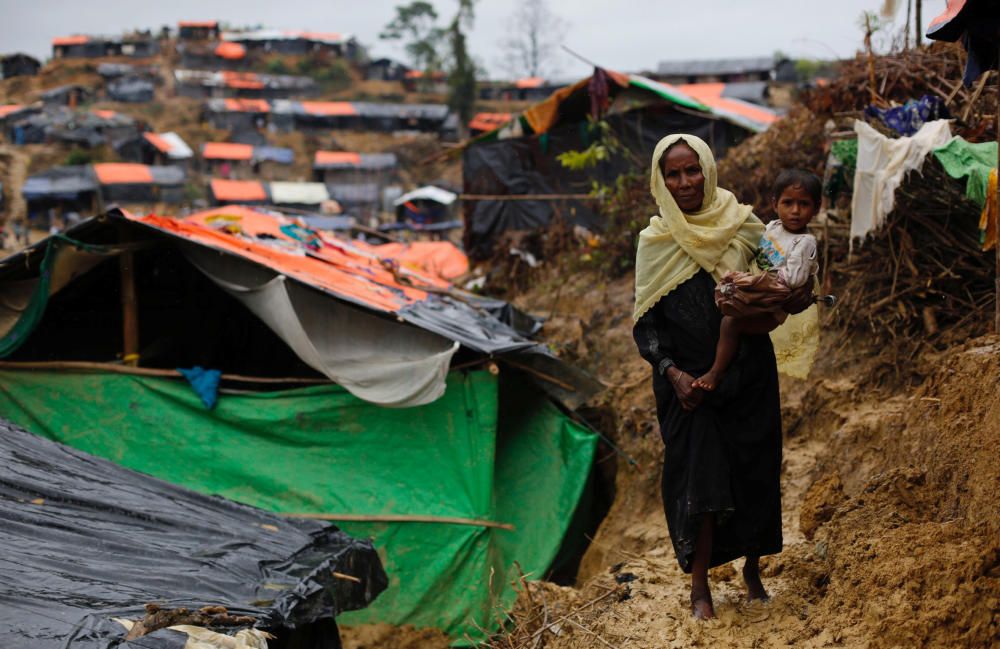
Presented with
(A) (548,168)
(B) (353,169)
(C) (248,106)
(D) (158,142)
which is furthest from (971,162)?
(C) (248,106)

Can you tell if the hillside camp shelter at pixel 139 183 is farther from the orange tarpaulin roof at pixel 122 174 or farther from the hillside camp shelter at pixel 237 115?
the hillside camp shelter at pixel 237 115

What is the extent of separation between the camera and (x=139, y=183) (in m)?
37.4

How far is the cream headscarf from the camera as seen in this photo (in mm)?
2910

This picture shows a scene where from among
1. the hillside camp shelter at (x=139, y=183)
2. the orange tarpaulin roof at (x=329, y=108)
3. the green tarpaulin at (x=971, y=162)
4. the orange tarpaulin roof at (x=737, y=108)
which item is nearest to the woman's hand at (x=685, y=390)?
the green tarpaulin at (x=971, y=162)

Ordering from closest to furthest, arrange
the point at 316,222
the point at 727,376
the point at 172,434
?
the point at 727,376, the point at 172,434, the point at 316,222

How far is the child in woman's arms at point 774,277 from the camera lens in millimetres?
2670

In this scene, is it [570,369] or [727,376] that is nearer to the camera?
[727,376]

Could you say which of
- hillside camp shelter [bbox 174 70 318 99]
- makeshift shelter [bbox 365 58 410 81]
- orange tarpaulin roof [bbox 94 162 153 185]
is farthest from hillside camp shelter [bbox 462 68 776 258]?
makeshift shelter [bbox 365 58 410 81]

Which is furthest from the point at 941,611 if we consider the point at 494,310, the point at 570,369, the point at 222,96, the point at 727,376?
the point at 222,96

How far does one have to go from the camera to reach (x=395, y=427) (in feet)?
21.1

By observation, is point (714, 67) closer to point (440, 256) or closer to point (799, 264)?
point (440, 256)

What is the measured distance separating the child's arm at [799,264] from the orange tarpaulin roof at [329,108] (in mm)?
45654

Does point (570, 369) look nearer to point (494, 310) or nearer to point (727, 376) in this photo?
point (494, 310)

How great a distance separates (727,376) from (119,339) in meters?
6.55
